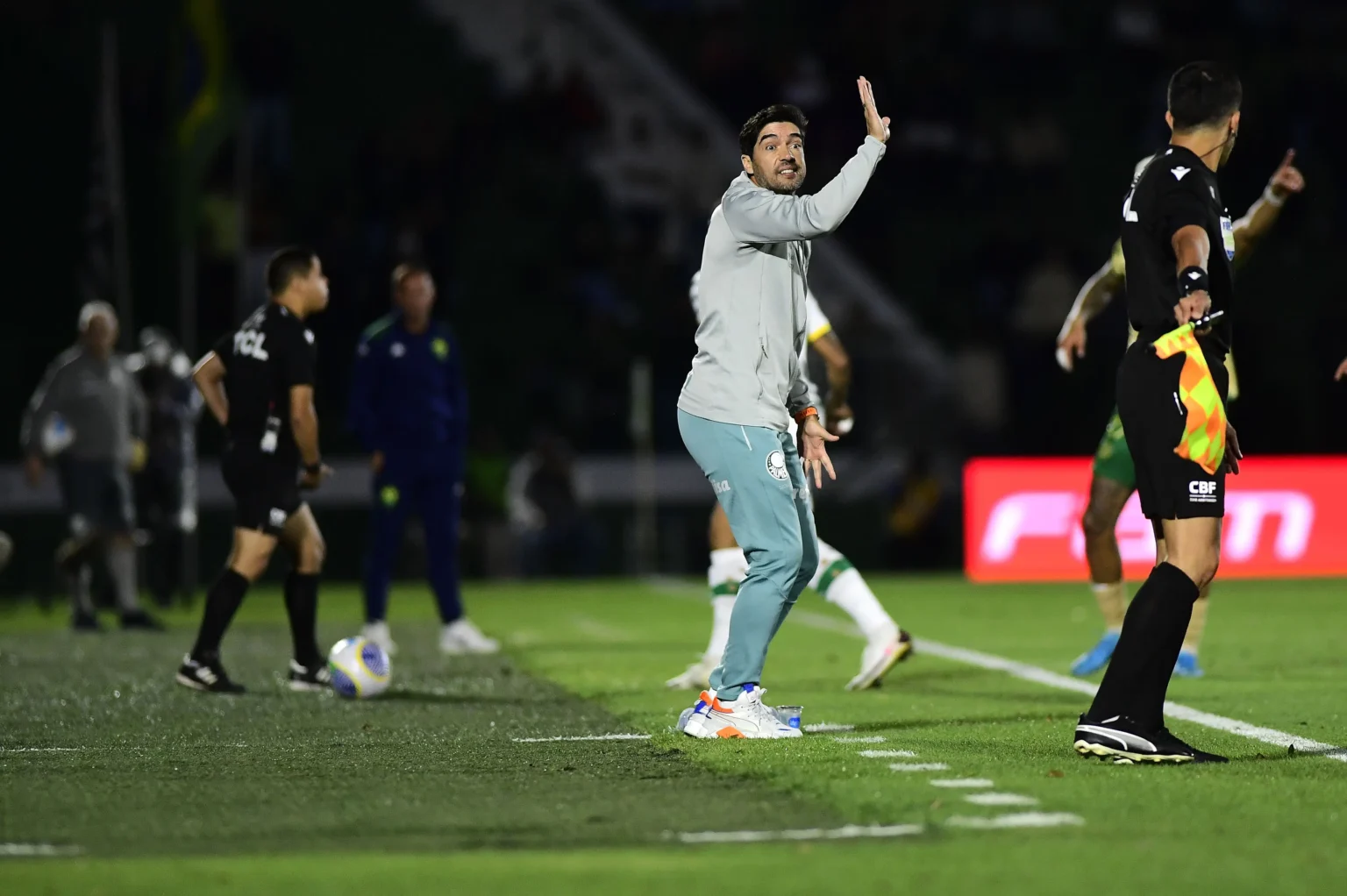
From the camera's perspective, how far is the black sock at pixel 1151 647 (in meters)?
6.33

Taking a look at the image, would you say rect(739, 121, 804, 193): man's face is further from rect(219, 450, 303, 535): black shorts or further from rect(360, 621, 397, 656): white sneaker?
rect(360, 621, 397, 656): white sneaker

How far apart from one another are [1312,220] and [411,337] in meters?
16.2

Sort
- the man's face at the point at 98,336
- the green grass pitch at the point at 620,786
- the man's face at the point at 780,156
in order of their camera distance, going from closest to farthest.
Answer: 1. the green grass pitch at the point at 620,786
2. the man's face at the point at 780,156
3. the man's face at the point at 98,336

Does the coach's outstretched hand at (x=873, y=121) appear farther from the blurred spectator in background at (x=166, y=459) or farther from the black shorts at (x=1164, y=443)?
the blurred spectator in background at (x=166, y=459)

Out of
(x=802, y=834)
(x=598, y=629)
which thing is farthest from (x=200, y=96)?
(x=802, y=834)

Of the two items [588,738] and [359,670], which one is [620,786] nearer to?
[588,738]

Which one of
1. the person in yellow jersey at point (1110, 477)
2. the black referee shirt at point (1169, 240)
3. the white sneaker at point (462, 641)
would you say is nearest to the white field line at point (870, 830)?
the black referee shirt at point (1169, 240)

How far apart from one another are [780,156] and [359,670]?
3.28 metres

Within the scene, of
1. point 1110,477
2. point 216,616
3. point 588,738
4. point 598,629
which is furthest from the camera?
point 598,629

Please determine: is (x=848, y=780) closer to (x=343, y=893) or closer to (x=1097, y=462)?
(x=343, y=893)

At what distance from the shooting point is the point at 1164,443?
638 cm

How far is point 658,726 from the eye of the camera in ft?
25.0

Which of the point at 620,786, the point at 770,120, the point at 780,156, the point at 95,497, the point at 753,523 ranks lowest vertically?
the point at 620,786

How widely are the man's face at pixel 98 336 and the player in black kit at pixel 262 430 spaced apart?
541 cm
